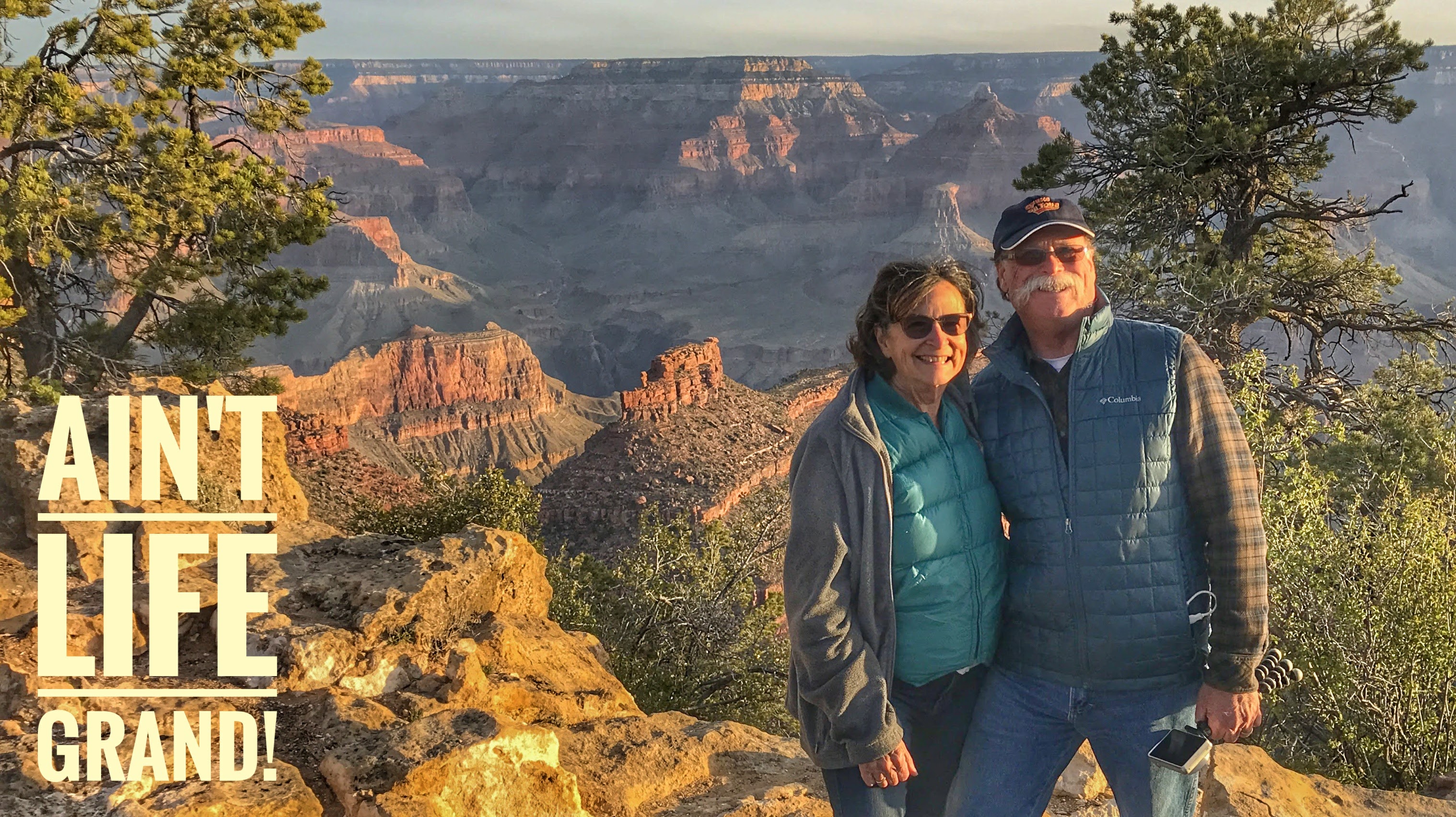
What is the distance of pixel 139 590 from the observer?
5.66 m

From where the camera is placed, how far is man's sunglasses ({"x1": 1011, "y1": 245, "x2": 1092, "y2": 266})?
11.9 ft

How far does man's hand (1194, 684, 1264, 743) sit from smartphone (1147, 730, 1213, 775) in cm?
10

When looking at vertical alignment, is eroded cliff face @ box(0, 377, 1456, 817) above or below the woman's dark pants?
below

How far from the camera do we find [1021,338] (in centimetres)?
378

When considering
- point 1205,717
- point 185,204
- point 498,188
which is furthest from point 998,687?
point 498,188

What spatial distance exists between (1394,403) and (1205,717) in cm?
1017

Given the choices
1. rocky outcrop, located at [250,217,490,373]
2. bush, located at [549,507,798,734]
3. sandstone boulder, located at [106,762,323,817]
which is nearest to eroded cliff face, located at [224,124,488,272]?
rocky outcrop, located at [250,217,490,373]

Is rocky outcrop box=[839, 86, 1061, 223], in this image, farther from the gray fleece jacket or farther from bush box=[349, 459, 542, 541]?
the gray fleece jacket

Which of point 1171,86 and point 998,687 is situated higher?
point 1171,86

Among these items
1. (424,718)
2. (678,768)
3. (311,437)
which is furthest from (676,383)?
(424,718)

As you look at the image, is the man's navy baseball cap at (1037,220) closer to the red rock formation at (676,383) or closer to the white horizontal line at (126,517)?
the white horizontal line at (126,517)

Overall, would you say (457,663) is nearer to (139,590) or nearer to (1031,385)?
(139,590)

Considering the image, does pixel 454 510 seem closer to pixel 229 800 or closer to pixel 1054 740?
pixel 229 800

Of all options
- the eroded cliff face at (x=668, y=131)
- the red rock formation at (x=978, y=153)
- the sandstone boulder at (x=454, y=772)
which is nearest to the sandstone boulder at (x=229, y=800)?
the sandstone boulder at (x=454, y=772)
